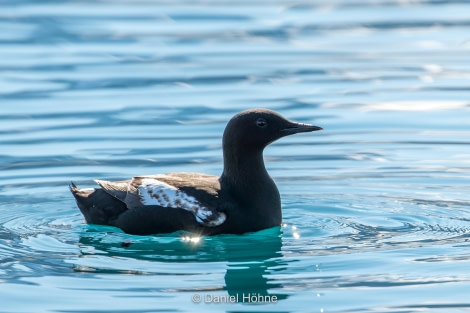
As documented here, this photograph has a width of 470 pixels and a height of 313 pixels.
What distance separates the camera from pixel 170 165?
12.2 m

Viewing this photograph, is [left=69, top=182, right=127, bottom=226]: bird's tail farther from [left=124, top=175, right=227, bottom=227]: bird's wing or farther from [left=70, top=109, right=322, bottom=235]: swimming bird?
[left=124, top=175, right=227, bottom=227]: bird's wing

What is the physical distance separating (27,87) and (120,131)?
9.42 ft

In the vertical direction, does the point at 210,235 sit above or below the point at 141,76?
below

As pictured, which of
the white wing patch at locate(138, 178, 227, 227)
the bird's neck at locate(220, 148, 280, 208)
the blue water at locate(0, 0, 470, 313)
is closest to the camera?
the blue water at locate(0, 0, 470, 313)

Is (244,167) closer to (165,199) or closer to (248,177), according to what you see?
(248,177)

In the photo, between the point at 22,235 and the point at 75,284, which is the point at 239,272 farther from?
the point at 22,235

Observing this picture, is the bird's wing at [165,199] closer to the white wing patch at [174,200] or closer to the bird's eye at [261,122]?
the white wing patch at [174,200]

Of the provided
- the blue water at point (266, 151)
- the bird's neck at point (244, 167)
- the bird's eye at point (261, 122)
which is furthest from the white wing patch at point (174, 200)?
the bird's eye at point (261, 122)

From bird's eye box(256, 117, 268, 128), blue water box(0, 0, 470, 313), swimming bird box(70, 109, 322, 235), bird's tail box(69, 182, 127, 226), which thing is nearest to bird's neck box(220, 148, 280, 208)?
swimming bird box(70, 109, 322, 235)

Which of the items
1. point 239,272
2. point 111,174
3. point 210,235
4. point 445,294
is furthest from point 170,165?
point 445,294

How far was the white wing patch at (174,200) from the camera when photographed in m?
9.41

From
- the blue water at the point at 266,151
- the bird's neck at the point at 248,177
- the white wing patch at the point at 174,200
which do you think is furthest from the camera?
the bird's neck at the point at 248,177

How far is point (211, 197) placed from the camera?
952 centimetres

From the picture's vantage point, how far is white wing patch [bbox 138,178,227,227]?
941cm
